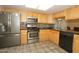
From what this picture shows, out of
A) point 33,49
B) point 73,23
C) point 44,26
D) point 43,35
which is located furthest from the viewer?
point 44,26

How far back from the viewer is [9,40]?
5547 mm

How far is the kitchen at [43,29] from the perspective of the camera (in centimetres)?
498

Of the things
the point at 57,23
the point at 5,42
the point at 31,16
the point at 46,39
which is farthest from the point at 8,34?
the point at 57,23

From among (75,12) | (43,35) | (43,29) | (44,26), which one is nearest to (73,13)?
(75,12)

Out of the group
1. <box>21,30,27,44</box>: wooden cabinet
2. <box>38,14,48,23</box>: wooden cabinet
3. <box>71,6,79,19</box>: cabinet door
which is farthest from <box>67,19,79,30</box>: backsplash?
<box>21,30,27,44</box>: wooden cabinet

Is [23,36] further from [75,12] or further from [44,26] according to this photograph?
[75,12]

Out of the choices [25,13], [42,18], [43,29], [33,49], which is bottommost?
[33,49]

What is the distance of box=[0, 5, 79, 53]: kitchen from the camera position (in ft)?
16.4

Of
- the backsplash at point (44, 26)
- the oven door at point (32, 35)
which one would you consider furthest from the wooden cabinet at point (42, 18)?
the oven door at point (32, 35)

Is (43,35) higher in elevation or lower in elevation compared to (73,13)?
lower

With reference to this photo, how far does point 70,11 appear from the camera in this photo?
16.6 ft

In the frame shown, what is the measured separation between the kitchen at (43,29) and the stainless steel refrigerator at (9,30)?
0.23 feet

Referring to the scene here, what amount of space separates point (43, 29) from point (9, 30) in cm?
249

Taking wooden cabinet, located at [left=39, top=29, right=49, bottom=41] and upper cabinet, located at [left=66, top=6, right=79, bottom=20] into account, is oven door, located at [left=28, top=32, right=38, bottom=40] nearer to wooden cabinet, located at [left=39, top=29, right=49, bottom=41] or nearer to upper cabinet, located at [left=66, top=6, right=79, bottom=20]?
wooden cabinet, located at [left=39, top=29, right=49, bottom=41]
